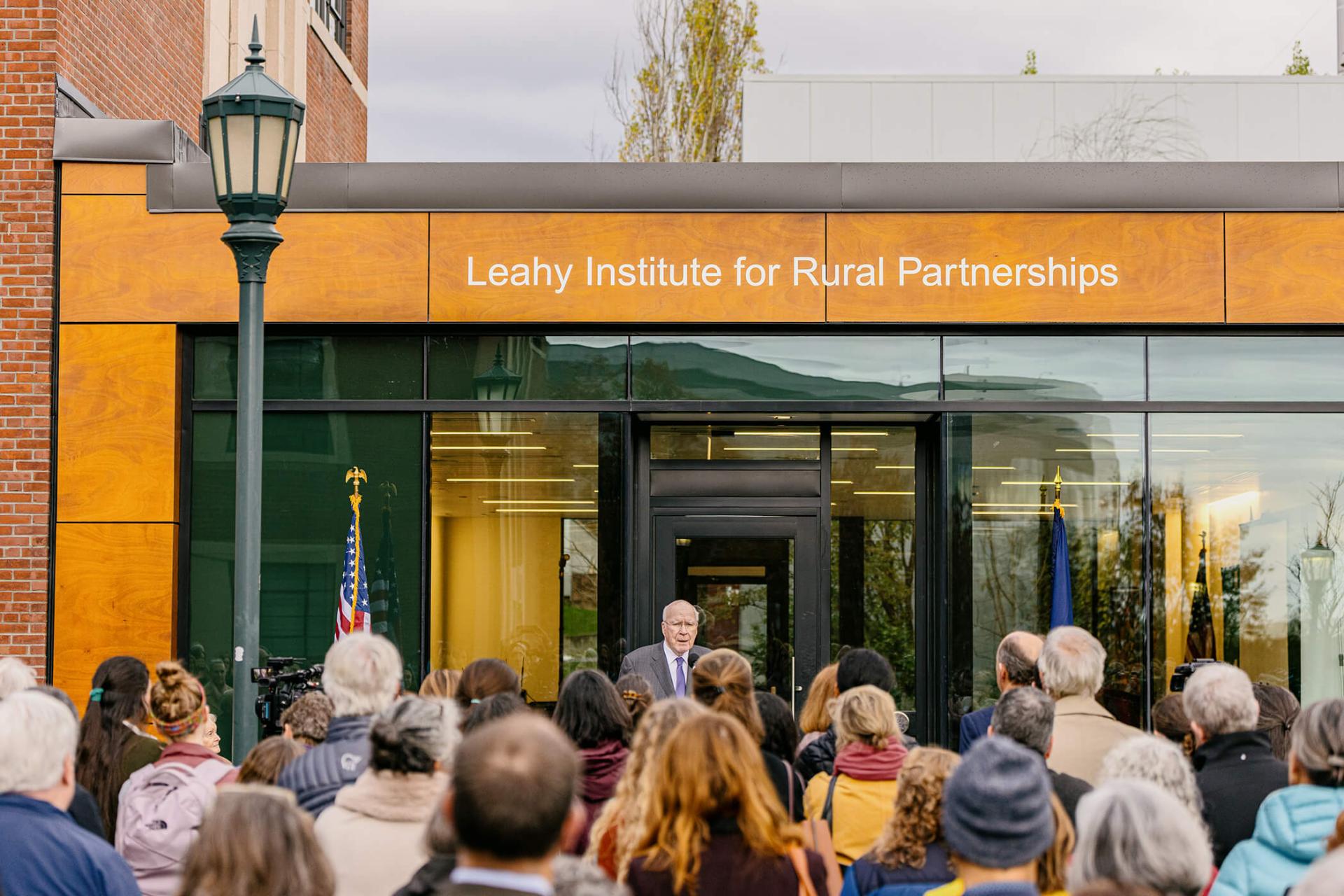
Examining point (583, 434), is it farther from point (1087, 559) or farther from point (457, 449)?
point (1087, 559)

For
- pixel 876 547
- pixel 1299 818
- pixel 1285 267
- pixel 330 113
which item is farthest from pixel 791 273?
pixel 330 113

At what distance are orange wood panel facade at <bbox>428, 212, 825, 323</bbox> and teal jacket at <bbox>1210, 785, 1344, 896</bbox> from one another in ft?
25.4

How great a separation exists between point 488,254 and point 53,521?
4.00 metres

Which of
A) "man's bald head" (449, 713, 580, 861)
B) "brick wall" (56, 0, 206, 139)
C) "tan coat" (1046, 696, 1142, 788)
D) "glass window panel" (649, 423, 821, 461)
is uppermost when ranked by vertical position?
"brick wall" (56, 0, 206, 139)

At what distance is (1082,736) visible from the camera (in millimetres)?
6410

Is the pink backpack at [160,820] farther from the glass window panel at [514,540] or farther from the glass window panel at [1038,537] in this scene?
the glass window panel at [1038,537]

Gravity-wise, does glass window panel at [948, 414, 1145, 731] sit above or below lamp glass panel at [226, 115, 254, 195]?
below

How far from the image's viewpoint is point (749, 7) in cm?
3231

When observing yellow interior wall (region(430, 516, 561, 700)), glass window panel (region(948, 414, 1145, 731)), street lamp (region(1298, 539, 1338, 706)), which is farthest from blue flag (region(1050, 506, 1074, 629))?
yellow interior wall (region(430, 516, 561, 700))

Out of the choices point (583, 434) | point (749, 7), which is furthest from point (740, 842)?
point (749, 7)

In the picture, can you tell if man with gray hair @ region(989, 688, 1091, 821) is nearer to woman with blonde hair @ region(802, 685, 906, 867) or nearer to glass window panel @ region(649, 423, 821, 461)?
woman with blonde hair @ region(802, 685, 906, 867)

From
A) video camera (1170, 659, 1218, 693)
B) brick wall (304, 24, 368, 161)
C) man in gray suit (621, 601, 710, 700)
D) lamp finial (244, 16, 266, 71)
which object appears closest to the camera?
lamp finial (244, 16, 266, 71)

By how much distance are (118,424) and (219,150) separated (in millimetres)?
4143

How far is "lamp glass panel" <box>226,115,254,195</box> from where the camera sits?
8664mm
